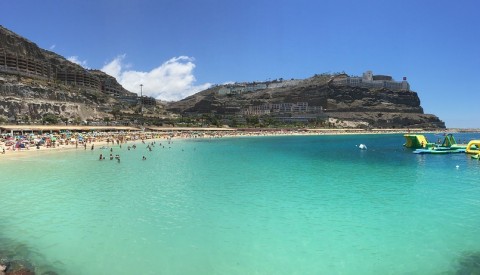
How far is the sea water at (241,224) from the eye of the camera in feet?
34.7

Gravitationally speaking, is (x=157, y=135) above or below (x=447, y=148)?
below

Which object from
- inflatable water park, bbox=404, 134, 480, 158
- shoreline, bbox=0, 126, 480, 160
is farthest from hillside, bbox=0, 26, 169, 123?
inflatable water park, bbox=404, 134, 480, 158

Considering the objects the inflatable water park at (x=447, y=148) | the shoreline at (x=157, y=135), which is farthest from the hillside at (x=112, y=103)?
the inflatable water park at (x=447, y=148)

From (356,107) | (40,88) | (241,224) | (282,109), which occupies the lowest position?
(241,224)

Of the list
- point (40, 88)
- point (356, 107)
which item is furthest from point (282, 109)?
point (40, 88)

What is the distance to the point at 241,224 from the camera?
14250 millimetres

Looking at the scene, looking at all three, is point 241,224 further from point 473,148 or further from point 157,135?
point 157,135

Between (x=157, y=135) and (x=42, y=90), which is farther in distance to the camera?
(x=42, y=90)

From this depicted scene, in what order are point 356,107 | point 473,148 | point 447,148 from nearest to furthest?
point 473,148, point 447,148, point 356,107

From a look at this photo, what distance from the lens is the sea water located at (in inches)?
416

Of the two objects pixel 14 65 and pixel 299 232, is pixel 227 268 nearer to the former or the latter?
pixel 299 232

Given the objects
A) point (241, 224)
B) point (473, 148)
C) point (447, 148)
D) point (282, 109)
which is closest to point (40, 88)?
point (447, 148)

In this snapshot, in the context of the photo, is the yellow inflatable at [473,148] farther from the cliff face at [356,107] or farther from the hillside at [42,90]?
the cliff face at [356,107]

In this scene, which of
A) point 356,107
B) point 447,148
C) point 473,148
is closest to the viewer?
point 473,148
